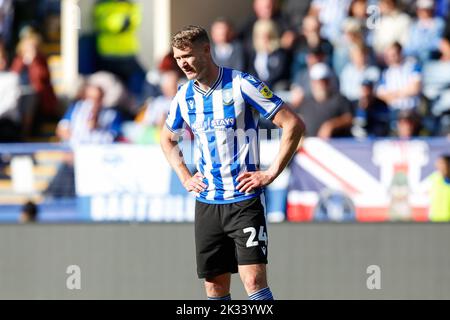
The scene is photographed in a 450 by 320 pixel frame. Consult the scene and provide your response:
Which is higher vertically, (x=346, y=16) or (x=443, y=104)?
→ (x=346, y=16)

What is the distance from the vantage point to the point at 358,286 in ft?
35.5

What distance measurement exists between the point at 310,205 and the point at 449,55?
11.6ft

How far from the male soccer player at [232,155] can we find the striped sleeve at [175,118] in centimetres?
9

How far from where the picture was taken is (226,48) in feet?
46.0

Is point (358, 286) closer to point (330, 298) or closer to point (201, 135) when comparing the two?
point (330, 298)

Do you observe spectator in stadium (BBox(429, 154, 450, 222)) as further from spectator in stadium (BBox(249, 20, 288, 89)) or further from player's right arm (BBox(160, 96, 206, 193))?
player's right arm (BBox(160, 96, 206, 193))

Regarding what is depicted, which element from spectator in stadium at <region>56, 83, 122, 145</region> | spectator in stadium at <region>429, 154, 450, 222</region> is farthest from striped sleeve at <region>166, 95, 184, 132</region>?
spectator in stadium at <region>56, 83, 122, 145</region>

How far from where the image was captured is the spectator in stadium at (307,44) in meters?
13.8

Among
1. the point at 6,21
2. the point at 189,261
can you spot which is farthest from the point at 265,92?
the point at 6,21

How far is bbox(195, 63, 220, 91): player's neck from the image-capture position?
23.6 ft

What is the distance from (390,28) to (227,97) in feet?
24.2

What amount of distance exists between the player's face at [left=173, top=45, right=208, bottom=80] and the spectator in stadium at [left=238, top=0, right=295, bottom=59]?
695 centimetres
